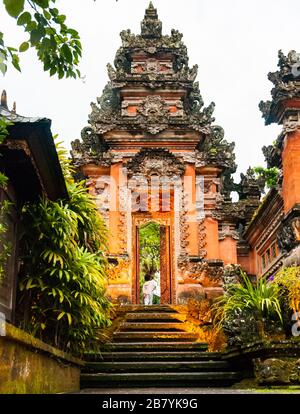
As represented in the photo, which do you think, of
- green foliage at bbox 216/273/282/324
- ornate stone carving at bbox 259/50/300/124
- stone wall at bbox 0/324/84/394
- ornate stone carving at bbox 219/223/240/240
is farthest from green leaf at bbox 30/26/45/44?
ornate stone carving at bbox 219/223/240/240

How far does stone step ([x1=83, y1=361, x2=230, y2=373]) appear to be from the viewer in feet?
24.9

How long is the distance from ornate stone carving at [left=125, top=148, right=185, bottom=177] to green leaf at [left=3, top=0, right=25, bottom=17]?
11.3 meters

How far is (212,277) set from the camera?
42.6 ft

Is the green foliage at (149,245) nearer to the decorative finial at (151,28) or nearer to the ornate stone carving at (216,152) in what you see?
the ornate stone carving at (216,152)

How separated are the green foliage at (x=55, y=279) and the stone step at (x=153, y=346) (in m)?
1.64

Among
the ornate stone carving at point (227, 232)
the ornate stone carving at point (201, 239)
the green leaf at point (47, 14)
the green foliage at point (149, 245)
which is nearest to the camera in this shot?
the green leaf at point (47, 14)

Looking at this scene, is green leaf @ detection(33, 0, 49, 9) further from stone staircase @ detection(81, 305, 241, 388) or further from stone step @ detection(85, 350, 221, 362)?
stone step @ detection(85, 350, 221, 362)

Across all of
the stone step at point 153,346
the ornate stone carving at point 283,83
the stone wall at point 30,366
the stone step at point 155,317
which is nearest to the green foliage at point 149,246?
→ the stone step at point 155,317

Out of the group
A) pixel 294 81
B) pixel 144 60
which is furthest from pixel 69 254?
pixel 144 60

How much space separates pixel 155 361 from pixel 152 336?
1315mm

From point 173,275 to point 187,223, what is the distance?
145cm

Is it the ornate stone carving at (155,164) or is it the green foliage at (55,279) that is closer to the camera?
the green foliage at (55,279)

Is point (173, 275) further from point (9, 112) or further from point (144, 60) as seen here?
point (9, 112)

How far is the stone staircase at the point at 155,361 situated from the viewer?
715cm
